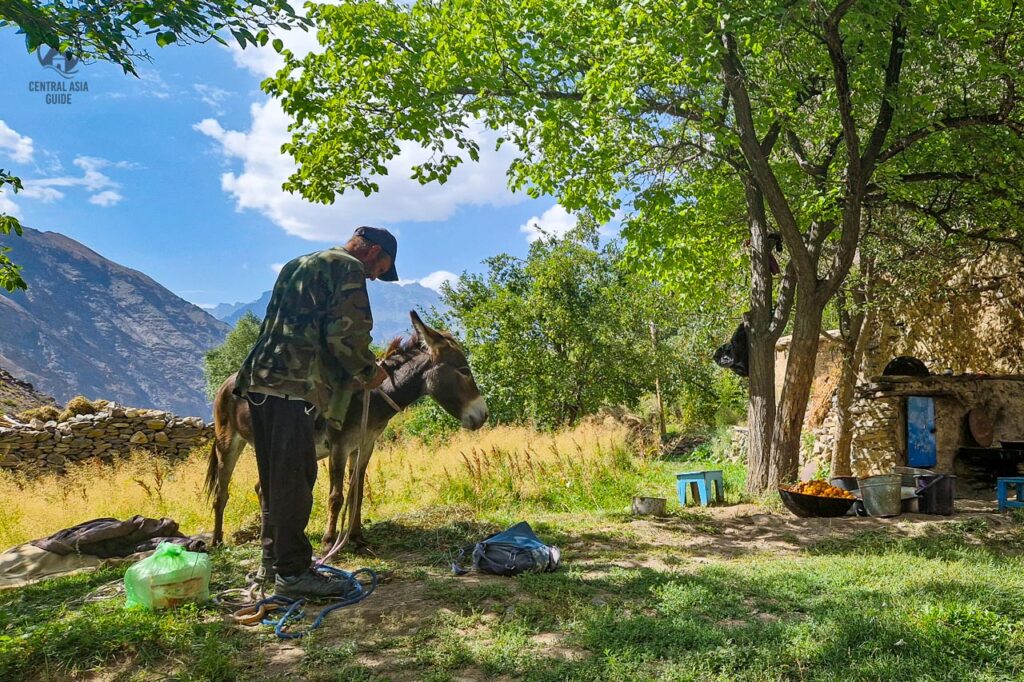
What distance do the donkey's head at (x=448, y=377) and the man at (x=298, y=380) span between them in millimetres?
1165

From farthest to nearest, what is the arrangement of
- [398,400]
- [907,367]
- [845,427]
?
[845,427]
[907,367]
[398,400]

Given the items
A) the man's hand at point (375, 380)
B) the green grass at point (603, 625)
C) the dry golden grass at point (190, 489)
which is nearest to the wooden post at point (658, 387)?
→ the dry golden grass at point (190, 489)


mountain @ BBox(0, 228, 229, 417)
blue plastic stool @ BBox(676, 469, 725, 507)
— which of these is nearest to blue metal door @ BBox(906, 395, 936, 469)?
blue plastic stool @ BBox(676, 469, 725, 507)

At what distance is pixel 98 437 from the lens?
43.0 feet

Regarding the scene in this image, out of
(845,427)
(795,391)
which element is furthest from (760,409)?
(845,427)

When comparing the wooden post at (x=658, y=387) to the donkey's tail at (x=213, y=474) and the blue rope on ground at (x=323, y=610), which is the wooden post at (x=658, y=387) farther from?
the blue rope on ground at (x=323, y=610)

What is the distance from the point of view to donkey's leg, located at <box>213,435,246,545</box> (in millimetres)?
6551

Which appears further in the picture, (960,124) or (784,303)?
(784,303)

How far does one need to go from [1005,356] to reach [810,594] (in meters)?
11.4

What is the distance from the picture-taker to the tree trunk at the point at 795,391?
368 inches

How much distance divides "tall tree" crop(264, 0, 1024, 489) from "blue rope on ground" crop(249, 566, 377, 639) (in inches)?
211

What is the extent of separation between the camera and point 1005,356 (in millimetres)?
12867

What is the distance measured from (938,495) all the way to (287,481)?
8034mm

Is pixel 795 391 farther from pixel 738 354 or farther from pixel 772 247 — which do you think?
pixel 772 247
